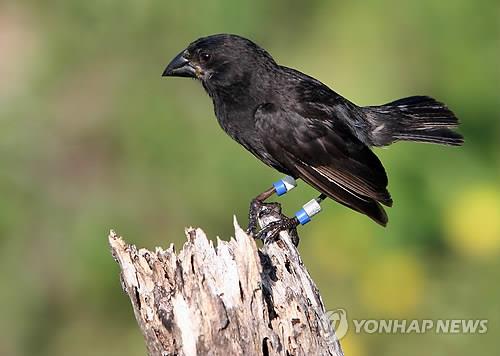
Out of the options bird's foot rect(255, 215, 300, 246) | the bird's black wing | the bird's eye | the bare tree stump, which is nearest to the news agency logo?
the bird's black wing

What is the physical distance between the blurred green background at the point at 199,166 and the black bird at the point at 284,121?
1.68m

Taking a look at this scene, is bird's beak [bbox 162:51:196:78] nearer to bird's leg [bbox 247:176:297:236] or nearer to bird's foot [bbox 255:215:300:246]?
bird's leg [bbox 247:176:297:236]

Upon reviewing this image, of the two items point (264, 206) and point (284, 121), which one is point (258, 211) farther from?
point (284, 121)

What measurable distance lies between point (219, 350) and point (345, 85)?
4747mm

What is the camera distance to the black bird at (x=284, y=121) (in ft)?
18.9

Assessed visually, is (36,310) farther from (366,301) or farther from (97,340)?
(366,301)

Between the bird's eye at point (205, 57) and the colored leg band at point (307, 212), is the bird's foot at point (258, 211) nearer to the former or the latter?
the colored leg band at point (307, 212)

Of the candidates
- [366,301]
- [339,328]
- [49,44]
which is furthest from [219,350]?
[49,44]

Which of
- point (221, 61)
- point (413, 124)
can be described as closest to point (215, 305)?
point (221, 61)

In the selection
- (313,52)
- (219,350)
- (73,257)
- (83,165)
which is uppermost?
(313,52)

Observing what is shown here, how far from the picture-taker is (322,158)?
5852mm

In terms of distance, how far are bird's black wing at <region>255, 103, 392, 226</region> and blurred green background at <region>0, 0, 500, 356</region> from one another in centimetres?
167

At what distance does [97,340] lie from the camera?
7672mm

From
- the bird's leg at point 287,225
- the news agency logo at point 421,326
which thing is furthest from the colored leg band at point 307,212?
the news agency logo at point 421,326
